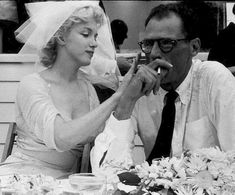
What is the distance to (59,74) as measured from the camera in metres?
2.88

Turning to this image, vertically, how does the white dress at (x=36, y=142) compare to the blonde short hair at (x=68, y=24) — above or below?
below

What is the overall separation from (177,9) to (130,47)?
4720 mm

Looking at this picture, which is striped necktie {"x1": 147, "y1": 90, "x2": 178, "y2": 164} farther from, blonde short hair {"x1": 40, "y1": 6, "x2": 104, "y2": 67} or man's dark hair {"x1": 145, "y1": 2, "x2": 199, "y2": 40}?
blonde short hair {"x1": 40, "y1": 6, "x2": 104, "y2": 67}

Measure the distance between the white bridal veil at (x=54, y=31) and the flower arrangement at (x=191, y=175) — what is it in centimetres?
151

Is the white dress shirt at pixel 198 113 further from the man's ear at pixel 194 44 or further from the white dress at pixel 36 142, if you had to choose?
the white dress at pixel 36 142

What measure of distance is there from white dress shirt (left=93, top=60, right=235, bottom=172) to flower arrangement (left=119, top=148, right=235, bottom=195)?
31.1 inches

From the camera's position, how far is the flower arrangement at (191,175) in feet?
4.69

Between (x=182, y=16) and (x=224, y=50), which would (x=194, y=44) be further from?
(x=224, y=50)

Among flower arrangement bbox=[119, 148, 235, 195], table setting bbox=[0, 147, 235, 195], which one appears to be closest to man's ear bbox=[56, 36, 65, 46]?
table setting bbox=[0, 147, 235, 195]

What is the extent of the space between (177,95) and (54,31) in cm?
82

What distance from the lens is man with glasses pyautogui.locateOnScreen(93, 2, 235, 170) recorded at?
92.3 inches

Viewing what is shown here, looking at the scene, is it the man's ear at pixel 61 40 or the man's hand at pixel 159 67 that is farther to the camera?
→ the man's ear at pixel 61 40

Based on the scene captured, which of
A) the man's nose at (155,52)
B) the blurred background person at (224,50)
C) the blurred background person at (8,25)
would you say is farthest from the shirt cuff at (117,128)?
the blurred background person at (8,25)

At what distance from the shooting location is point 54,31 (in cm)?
284
